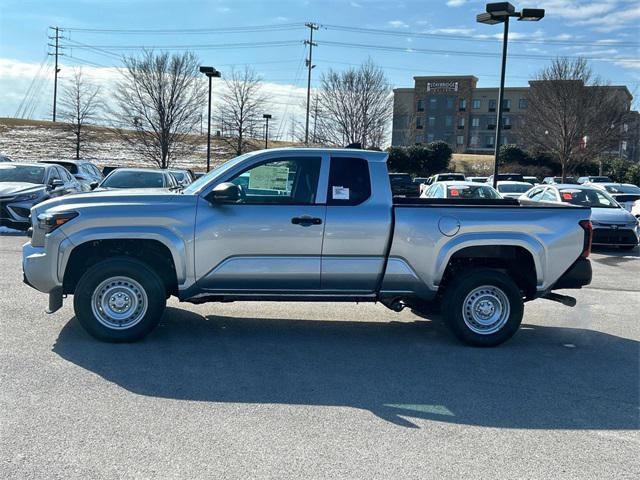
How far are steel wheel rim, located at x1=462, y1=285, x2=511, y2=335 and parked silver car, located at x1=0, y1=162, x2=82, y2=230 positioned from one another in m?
11.6

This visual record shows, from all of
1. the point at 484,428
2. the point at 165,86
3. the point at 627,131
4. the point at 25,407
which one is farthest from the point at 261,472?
the point at 627,131

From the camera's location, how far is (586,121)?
131 feet

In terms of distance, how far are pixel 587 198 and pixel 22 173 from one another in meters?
14.7

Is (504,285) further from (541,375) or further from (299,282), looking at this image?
(299,282)

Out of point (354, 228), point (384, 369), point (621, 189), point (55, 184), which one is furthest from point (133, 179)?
point (621, 189)

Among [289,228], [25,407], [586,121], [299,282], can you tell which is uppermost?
[586,121]

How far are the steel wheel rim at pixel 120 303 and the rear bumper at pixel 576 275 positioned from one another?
4.46m

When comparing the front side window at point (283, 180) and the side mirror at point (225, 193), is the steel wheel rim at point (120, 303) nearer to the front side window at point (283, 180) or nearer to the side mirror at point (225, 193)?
the side mirror at point (225, 193)

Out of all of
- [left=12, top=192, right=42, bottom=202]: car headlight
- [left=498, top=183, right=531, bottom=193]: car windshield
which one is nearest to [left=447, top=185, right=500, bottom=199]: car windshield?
[left=498, top=183, right=531, bottom=193]: car windshield

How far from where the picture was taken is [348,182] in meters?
6.45

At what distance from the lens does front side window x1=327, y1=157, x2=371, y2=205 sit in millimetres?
6375

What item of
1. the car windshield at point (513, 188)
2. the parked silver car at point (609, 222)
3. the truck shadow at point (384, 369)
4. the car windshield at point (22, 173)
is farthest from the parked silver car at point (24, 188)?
the car windshield at point (513, 188)

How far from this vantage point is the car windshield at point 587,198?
1574 centimetres

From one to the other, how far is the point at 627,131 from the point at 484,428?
160ft
